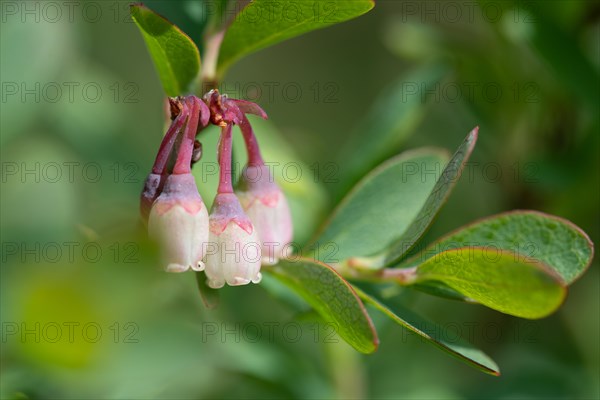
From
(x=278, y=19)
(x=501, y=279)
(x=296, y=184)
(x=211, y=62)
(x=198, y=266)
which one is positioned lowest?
(x=296, y=184)

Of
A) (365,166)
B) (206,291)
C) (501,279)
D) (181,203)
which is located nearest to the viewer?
(501,279)

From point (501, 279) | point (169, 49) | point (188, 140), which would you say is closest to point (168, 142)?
point (188, 140)

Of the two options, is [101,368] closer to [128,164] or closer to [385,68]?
[128,164]

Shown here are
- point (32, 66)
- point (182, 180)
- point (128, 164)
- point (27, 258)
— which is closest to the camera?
point (27, 258)

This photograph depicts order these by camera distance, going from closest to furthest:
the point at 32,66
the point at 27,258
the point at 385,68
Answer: the point at 27,258
the point at 32,66
the point at 385,68

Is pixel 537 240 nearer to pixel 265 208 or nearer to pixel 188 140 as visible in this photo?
pixel 265 208

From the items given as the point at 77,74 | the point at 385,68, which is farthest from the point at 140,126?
the point at 385,68
